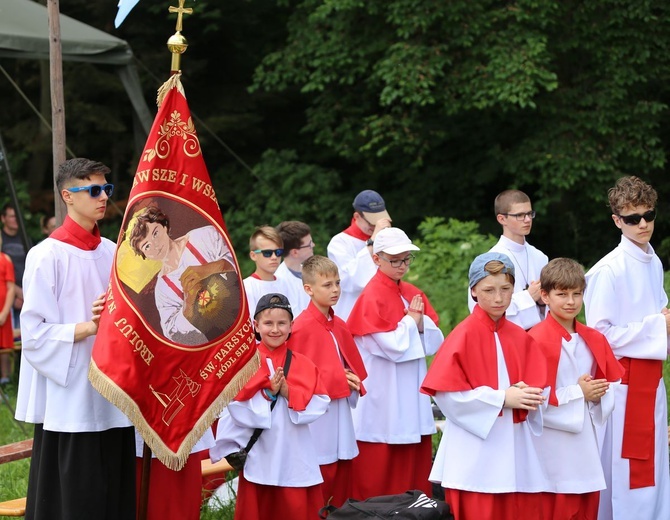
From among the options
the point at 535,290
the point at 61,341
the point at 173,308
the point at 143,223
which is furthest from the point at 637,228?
the point at 61,341

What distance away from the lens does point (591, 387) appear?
18.8ft

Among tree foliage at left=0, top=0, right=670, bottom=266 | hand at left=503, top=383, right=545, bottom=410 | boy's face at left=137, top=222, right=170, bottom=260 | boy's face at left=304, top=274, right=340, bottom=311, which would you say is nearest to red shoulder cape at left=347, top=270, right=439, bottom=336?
boy's face at left=304, top=274, right=340, bottom=311

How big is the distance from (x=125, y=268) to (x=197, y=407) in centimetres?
79

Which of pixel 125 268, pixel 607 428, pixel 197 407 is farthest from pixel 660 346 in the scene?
pixel 125 268

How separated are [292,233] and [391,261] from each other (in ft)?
4.73

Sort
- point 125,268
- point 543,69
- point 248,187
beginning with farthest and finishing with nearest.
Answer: point 248,187, point 543,69, point 125,268

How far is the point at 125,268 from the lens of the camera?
5184mm

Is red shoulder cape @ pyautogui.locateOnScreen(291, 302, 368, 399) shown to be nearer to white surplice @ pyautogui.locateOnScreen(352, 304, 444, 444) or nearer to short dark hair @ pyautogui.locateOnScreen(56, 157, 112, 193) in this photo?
white surplice @ pyautogui.locateOnScreen(352, 304, 444, 444)

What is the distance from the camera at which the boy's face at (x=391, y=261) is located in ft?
22.8

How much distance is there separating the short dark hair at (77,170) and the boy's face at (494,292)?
205cm

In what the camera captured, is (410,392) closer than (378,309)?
No

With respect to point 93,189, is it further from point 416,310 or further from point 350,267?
point 350,267

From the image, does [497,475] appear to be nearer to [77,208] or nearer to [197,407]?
[197,407]

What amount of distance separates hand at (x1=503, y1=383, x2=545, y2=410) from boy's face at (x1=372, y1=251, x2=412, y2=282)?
1.74 metres
